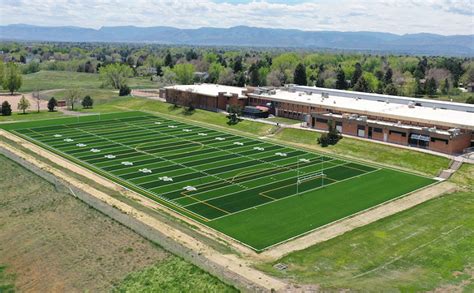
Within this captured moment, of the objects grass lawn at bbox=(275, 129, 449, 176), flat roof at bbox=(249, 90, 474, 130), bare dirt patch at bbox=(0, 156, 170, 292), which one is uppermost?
flat roof at bbox=(249, 90, 474, 130)

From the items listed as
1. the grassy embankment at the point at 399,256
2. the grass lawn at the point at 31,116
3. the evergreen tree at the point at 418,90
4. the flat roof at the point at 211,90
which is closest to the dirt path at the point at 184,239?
the grassy embankment at the point at 399,256

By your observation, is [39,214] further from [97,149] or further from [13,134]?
[13,134]

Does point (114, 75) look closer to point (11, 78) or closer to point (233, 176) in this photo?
point (11, 78)

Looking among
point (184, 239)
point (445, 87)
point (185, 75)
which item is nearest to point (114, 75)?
point (185, 75)

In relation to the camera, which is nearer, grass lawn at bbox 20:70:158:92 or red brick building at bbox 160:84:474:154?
red brick building at bbox 160:84:474:154

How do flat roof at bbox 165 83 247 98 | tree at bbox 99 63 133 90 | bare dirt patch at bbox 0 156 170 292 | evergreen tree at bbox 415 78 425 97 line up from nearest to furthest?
bare dirt patch at bbox 0 156 170 292
flat roof at bbox 165 83 247 98
evergreen tree at bbox 415 78 425 97
tree at bbox 99 63 133 90

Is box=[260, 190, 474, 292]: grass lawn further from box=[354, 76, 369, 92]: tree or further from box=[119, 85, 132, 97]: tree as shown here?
box=[119, 85, 132, 97]: tree

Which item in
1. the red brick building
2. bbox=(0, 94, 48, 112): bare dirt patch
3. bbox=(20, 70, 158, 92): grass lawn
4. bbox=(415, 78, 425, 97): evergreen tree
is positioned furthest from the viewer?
bbox=(20, 70, 158, 92): grass lawn

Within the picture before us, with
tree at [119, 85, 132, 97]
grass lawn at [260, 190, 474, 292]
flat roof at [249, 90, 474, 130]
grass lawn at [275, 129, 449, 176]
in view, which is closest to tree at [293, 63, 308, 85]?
flat roof at [249, 90, 474, 130]
